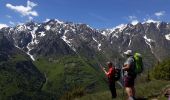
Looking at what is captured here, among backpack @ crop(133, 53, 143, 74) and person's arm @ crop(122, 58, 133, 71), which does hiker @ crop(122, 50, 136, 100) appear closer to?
person's arm @ crop(122, 58, 133, 71)

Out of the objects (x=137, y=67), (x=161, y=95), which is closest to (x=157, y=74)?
(x=161, y=95)

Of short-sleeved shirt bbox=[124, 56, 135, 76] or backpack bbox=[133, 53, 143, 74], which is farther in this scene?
backpack bbox=[133, 53, 143, 74]

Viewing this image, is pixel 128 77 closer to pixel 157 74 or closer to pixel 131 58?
pixel 131 58

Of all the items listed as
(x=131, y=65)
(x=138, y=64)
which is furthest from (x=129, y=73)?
(x=138, y=64)

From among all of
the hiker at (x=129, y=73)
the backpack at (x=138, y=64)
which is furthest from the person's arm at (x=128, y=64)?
the backpack at (x=138, y=64)

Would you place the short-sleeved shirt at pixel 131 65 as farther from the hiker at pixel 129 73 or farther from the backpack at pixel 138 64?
the backpack at pixel 138 64

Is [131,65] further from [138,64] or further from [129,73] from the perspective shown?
[138,64]

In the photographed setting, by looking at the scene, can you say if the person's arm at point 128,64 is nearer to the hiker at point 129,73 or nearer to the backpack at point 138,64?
the hiker at point 129,73

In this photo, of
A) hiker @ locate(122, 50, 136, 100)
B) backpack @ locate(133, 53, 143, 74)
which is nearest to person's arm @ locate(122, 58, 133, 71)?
hiker @ locate(122, 50, 136, 100)

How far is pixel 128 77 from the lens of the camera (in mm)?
17000

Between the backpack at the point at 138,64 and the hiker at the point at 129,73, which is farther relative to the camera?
the backpack at the point at 138,64

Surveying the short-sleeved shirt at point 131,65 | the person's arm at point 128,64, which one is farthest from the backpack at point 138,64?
the person's arm at point 128,64

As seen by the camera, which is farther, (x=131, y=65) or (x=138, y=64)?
(x=138, y=64)

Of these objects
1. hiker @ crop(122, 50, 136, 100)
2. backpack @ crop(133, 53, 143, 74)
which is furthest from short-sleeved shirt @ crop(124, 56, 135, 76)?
backpack @ crop(133, 53, 143, 74)
